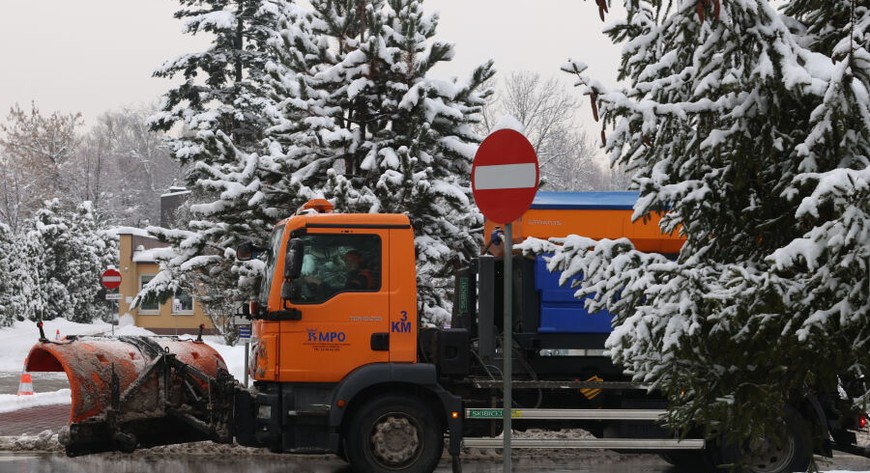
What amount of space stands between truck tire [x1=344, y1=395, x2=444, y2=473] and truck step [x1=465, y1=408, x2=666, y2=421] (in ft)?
1.97

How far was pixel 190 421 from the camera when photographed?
10133mm

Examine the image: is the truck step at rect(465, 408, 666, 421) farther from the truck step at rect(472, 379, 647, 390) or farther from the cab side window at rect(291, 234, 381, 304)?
the cab side window at rect(291, 234, 381, 304)

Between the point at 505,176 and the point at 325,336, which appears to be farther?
the point at 325,336

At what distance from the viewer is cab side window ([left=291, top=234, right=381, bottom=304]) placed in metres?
9.95

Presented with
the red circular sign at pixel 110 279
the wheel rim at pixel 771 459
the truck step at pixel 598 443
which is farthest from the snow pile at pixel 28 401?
the red circular sign at pixel 110 279

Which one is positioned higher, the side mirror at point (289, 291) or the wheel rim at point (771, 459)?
the side mirror at point (289, 291)

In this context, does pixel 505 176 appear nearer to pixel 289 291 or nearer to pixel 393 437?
pixel 289 291

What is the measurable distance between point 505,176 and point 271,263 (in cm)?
404

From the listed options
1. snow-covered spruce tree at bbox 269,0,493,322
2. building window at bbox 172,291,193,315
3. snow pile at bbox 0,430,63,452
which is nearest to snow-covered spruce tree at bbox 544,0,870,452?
snow pile at bbox 0,430,63,452

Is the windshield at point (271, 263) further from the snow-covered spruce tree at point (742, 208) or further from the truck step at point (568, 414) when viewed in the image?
the snow-covered spruce tree at point (742, 208)

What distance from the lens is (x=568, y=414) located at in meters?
10.5

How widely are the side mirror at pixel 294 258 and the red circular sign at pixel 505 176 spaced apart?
9.97ft

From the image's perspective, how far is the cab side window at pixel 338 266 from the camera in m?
9.95

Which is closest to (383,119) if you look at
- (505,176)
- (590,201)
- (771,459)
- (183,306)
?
(590,201)
